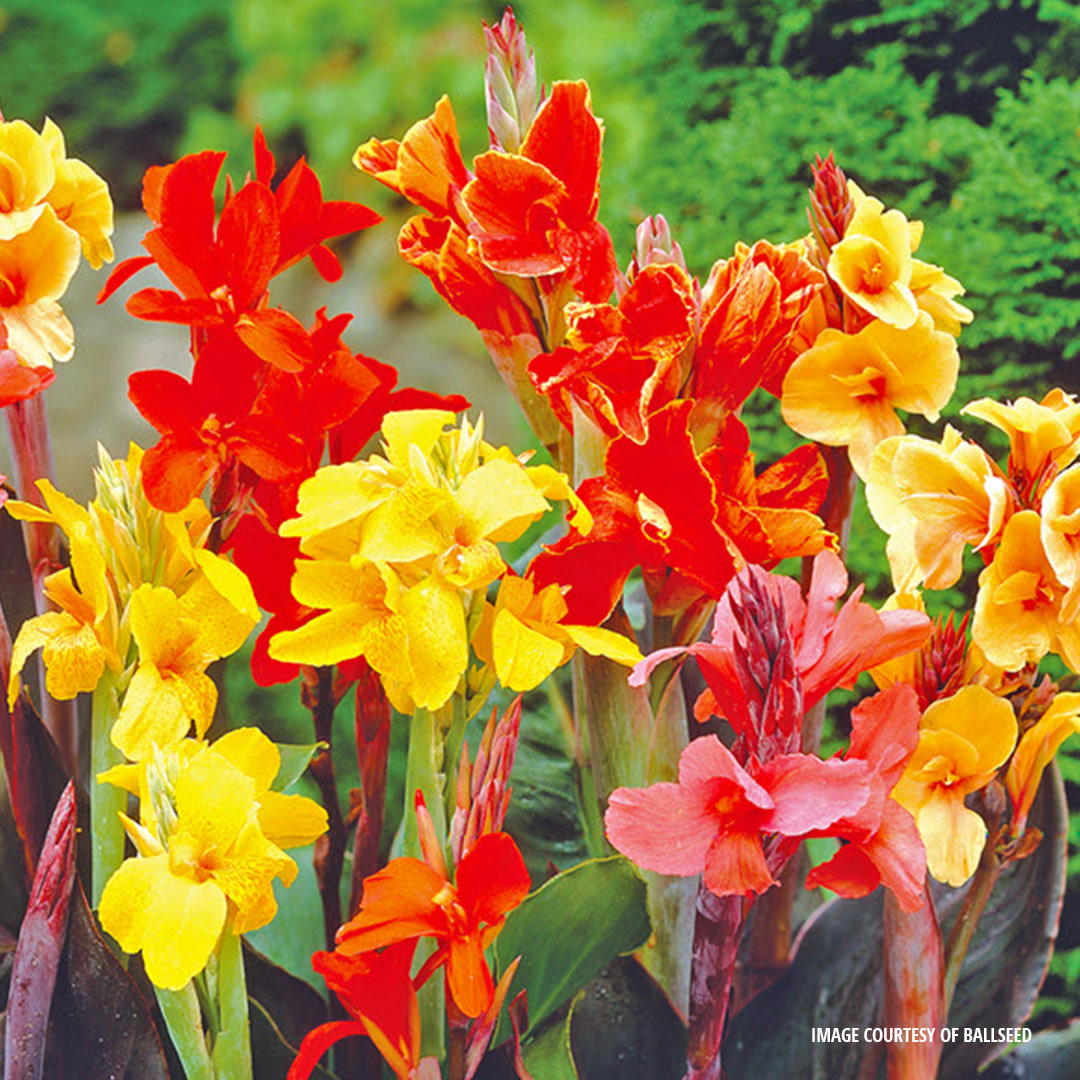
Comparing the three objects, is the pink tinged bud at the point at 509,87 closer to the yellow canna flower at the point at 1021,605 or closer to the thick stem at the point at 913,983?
the yellow canna flower at the point at 1021,605

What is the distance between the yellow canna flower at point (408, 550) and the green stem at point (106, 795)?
0.09m

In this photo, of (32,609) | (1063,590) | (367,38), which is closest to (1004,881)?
Result: (1063,590)

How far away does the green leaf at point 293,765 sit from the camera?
1.84 ft

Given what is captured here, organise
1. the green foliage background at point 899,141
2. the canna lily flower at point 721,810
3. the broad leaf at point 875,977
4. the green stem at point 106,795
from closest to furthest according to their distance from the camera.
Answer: the canna lily flower at point 721,810 < the green stem at point 106,795 < the broad leaf at point 875,977 < the green foliage background at point 899,141

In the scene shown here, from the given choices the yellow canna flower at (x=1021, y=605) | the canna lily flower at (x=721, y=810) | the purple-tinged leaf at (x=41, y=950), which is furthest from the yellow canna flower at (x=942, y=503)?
the purple-tinged leaf at (x=41, y=950)

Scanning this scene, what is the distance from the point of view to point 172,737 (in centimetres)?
48

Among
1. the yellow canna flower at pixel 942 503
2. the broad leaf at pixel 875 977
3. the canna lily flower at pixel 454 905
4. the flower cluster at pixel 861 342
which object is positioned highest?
the flower cluster at pixel 861 342

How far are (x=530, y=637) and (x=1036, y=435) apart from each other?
216 millimetres

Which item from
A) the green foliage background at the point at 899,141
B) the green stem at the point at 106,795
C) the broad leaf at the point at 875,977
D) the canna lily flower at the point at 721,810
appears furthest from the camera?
the green foliage background at the point at 899,141

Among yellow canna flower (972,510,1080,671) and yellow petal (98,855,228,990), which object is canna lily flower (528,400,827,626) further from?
yellow petal (98,855,228,990)

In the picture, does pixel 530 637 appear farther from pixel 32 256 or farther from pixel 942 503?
pixel 32 256

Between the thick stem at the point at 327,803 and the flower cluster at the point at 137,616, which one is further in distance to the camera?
the thick stem at the point at 327,803

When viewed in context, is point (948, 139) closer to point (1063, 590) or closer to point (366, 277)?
point (1063, 590)

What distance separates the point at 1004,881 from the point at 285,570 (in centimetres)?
40
